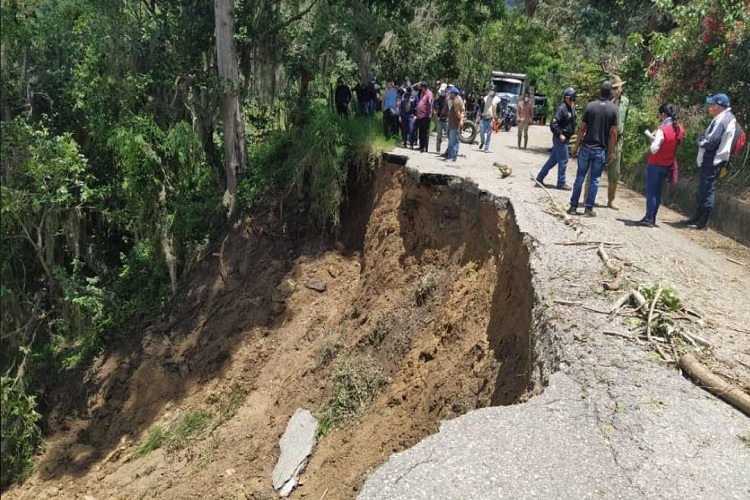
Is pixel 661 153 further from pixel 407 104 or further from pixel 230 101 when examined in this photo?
pixel 230 101

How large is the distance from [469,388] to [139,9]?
11457 millimetres

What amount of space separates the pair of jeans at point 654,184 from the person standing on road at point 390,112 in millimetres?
6399

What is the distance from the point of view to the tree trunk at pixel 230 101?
1170 centimetres

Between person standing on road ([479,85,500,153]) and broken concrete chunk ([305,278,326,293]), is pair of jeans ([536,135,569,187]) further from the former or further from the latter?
broken concrete chunk ([305,278,326,293])

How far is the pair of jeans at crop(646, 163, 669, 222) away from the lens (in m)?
9.20

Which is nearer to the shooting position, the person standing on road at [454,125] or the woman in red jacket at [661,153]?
the woman in red jacket at [661,153]

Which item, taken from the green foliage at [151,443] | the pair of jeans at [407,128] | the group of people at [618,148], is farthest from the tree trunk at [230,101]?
the group of people at [618,148]

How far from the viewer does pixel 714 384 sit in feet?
15.4

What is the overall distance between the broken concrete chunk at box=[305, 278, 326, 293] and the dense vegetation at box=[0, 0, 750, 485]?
1252 millimetres

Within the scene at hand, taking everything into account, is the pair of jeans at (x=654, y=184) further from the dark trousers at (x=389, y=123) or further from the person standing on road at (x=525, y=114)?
the person standing on road at (x=525, y=114)

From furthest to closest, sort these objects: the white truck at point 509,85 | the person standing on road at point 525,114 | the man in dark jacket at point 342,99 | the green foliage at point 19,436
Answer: the white truck at point 509,85
the person standing on road at point 525,114
the man in dark jacket at point 342,99
the green foliage at point 19,436

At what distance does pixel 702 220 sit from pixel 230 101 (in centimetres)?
911

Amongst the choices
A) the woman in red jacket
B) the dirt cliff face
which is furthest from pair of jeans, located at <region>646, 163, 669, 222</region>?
the dirt cliff face

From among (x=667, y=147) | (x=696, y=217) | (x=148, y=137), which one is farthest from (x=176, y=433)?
(x=696, y=217)
